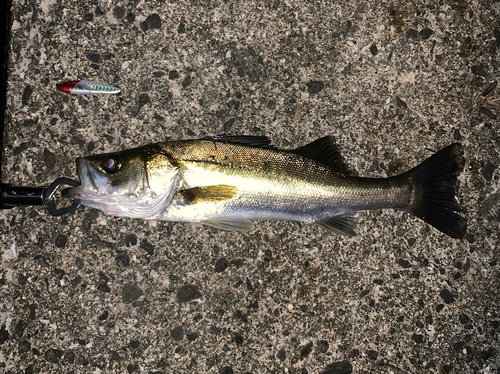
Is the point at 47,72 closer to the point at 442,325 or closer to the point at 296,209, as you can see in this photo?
the point at 296,209

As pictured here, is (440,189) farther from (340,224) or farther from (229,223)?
(229,223)

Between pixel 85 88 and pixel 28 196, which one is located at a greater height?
pixel 85 88

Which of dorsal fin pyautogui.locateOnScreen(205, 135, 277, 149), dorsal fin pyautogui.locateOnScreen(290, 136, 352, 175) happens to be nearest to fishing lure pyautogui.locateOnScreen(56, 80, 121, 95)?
dorsal fin pyautogui.locateOnScreen(205, 135, 277, 149)

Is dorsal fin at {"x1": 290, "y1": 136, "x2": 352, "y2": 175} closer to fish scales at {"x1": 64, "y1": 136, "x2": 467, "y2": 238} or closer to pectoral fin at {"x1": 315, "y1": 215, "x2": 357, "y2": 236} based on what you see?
fish scales at {"x1": 64, "y1": 136, "x2": 467, "y2": 238}

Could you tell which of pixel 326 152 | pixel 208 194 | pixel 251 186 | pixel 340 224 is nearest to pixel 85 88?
pixel 208 194

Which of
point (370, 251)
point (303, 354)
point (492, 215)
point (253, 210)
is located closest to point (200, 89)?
point (253, 210)

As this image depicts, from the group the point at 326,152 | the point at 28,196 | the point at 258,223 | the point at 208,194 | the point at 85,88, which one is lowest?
the point at 258,223
